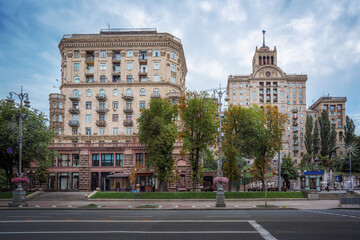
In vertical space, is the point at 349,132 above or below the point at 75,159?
above

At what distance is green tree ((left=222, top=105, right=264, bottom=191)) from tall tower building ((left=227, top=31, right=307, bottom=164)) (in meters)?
66.4

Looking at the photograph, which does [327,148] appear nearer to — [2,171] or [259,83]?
[259,83]

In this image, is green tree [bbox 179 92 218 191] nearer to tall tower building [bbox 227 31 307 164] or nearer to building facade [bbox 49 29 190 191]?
building facade [bbox 49 29 190 191]

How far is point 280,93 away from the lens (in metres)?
107

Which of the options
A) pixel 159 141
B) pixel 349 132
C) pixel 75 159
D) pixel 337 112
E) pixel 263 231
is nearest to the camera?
pixel 263 231

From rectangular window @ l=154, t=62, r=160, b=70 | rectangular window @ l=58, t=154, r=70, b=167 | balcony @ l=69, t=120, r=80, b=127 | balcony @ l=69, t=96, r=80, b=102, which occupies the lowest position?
rectangular window @ l=58, t=154, r=70, b=167

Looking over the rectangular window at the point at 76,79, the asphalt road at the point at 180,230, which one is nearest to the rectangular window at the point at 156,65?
the rectangular window at the point at 76,79

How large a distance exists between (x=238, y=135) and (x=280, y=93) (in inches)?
2800

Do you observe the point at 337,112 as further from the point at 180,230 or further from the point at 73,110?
the point at 180,230

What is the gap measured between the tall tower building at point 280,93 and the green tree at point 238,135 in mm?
66357

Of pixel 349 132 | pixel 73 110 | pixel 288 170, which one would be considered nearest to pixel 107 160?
pixel 73 110

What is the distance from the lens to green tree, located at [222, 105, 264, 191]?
41906mm

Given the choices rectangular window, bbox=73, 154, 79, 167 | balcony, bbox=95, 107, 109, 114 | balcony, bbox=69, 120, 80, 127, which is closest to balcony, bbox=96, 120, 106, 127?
balcony, bbox=95, 107, 109, 114

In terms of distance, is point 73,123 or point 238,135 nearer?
point 238,135
